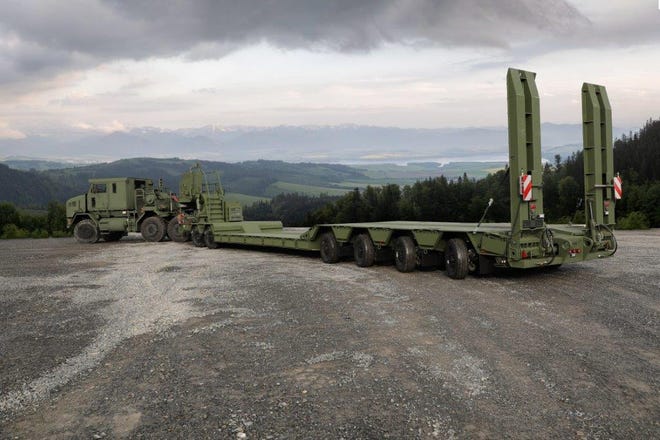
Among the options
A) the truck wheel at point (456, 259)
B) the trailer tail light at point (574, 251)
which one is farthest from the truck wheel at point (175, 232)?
the trailer tail light at point (574, 251)

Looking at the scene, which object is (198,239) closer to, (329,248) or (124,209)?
(124,209)

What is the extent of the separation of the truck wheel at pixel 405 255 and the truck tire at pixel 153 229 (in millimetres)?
14973

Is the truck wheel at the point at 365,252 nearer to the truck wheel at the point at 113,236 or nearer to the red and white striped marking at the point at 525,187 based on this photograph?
the red and white striped marking at the point at 525,187

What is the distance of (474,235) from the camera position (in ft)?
36.4

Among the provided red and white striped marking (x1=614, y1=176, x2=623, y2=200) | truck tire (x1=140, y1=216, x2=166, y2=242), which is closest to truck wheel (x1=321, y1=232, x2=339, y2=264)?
red and white striped marking (x1=614, y1=176, x2=623, y2=200)

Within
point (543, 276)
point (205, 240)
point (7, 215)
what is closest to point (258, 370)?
point (543, 276)

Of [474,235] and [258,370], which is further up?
[474,235]

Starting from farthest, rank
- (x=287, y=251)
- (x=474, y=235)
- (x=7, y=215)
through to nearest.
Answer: (x=7, y=215) < (x=287, y=251) < (x=474, y=235)

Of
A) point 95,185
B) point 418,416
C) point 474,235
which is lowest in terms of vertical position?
point 418,416

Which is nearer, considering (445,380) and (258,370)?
(445,380)

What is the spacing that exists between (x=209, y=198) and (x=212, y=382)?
16.2 metres

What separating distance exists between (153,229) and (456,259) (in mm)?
17049

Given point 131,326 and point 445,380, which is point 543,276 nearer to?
point 445,380

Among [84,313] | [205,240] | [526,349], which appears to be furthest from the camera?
[205,240]
